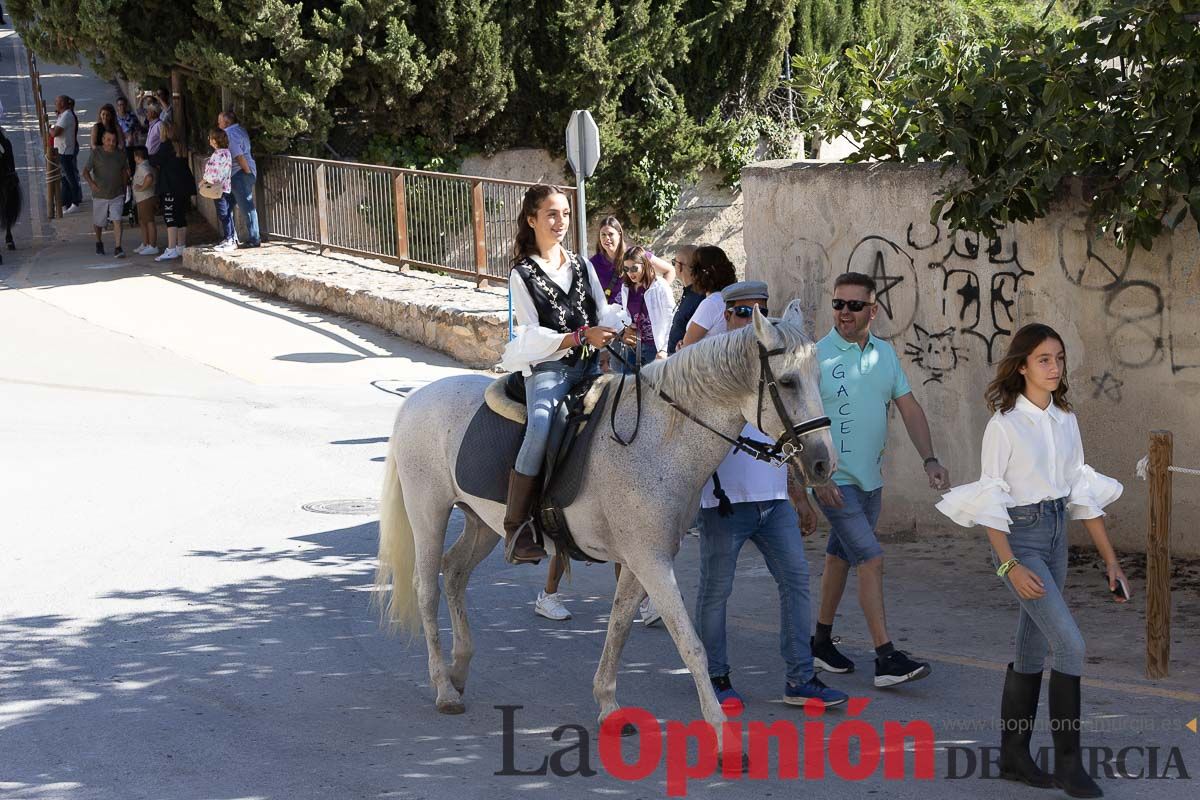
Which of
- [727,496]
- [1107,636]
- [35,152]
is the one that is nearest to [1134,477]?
[1107,636]

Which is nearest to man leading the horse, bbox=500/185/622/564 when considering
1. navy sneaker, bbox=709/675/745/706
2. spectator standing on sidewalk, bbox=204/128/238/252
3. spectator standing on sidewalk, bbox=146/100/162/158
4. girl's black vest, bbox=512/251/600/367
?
girl's black vest, bbox=512/251/600/367

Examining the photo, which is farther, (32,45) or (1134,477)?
(32,45)

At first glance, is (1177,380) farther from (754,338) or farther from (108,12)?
(108,12)

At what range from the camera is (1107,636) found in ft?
24.9

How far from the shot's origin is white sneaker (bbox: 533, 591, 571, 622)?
8125mm

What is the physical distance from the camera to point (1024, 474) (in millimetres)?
5531

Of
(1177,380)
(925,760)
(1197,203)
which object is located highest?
(1197,203)

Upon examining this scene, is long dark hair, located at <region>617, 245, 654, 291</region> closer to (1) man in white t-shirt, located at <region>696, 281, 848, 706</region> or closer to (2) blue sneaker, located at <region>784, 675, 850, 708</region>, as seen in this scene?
(1) man in white t-shirt, located at <region>696, 281, 848, 706</region>

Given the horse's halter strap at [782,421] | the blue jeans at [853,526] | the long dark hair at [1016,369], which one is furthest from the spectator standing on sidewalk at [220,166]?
the long dark hair at [1016,369]

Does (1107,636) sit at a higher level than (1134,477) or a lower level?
lower

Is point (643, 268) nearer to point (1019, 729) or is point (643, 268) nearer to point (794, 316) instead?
point (794, 316)

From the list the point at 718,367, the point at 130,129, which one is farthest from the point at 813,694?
the point at 130,129

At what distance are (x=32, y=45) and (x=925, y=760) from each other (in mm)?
→ 18939

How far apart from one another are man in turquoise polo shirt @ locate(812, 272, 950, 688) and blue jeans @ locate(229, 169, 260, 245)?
48.9 feet
